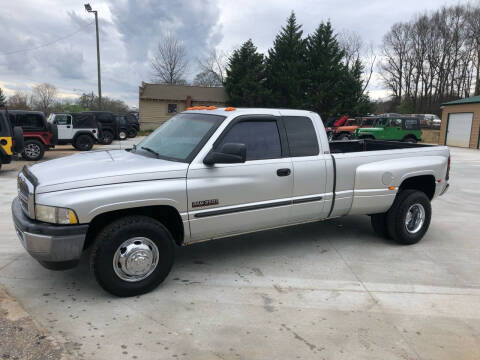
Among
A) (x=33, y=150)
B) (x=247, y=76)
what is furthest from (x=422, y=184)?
(x=247, y=76)

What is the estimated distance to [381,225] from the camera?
539cm

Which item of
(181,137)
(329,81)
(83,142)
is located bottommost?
(83,142)

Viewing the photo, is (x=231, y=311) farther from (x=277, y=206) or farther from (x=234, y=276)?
(x=277, y=206)

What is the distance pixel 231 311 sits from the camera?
11.2 ft

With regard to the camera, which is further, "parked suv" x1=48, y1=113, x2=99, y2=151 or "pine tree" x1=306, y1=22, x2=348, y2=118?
"pine tree" x1=306, y1=22, x2=348, y2=118

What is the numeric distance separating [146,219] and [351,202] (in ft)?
8.63

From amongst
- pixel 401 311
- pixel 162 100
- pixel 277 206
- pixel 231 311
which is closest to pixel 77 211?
pixel 231 311

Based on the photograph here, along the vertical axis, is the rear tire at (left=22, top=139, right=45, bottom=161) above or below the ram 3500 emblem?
below

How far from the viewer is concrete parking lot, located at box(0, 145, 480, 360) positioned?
2.90 metres

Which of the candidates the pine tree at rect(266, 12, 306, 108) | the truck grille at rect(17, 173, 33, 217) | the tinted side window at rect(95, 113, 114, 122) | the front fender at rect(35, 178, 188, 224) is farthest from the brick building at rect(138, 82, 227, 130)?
the front fender at rect(35, 178, 188, 224)

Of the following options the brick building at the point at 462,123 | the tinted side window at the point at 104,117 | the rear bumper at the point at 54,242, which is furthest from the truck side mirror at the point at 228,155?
the brick building at the point at 462,123

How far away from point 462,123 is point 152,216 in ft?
95.7

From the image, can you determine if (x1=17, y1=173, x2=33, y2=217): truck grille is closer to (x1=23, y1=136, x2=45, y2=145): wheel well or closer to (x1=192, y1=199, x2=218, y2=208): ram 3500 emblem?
(x1=192, y1=199, x2=218, y2=208): ram 3500 emblem

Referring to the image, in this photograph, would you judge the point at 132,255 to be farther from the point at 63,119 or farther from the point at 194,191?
the point at 63,119
